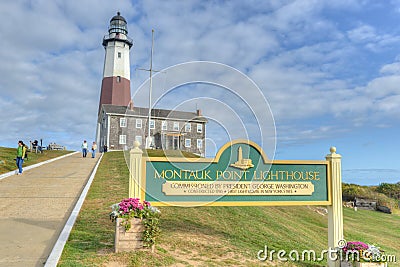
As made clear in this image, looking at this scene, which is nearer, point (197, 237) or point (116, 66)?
point (197, 237)

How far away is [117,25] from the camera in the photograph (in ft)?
162

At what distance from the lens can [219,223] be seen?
980 cm

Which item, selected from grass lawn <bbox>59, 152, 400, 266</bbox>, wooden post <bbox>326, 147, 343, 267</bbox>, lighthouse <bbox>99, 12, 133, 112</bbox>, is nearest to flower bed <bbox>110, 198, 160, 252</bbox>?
grass lawn <bbox>59, 152, 400, 266</bbox>

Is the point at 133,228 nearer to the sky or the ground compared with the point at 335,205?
nearer to the ground

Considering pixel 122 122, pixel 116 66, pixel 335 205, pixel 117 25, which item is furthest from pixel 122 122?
pixel 335 205

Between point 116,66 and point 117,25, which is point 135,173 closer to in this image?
point 116,66

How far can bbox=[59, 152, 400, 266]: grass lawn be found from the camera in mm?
6227

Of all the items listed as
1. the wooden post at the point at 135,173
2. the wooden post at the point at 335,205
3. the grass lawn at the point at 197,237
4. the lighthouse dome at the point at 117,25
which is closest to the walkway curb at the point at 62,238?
the grass lawn at the point at 197,237

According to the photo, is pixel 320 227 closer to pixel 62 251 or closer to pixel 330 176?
pixel 330 176

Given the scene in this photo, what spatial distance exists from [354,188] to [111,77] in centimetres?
3279

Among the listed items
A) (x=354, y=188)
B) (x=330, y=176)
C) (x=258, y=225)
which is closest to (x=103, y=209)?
(x=258, y=225)

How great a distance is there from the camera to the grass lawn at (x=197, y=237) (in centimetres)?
623

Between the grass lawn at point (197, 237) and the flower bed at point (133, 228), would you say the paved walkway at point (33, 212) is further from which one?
the flower bed at point (133, 228)

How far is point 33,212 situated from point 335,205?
26.0 feet
